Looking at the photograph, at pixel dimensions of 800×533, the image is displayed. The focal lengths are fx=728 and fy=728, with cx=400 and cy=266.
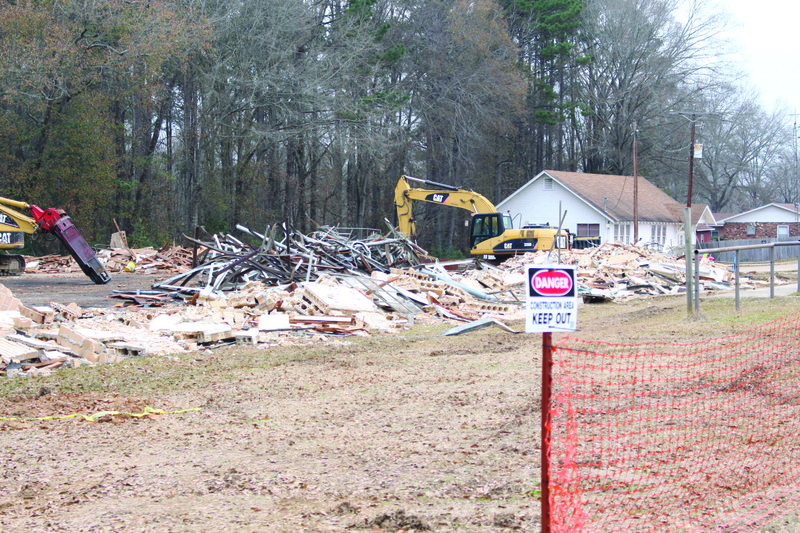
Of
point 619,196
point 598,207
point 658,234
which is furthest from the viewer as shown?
point 619,196

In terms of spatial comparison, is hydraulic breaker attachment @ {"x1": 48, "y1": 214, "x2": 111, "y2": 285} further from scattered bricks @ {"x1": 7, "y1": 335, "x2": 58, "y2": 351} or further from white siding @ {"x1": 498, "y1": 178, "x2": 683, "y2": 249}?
white siding @ {"x1": 498, "y1": 178, "x2": 683, "y2": 249}

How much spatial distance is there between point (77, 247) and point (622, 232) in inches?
1367

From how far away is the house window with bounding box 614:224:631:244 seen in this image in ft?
153

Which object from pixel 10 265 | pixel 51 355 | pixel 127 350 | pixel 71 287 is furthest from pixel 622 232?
pixel 51 355

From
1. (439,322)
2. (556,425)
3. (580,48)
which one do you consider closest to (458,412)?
(556,425)

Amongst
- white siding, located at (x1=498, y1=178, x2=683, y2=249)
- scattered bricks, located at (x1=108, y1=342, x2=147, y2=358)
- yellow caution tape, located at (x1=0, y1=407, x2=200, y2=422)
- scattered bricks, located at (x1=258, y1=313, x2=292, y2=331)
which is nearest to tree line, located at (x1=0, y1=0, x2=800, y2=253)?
white siding, located at (x1=498, y1=178, x2=683, y2=249)

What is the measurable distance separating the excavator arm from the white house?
1381cm

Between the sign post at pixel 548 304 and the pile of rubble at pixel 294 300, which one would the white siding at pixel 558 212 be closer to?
the pile of rubble at pixel 294 300

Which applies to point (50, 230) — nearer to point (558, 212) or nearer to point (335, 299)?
point (335, 299)

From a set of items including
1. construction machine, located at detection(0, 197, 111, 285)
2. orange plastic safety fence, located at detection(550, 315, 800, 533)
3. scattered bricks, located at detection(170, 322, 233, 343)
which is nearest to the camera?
orange plastic safety fence, located at detection(550, 315, 800, 533)

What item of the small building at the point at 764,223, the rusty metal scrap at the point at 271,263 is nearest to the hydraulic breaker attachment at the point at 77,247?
the rusty metal scrap at the point at 271,263

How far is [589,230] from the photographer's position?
155 feet

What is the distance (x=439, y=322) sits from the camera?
1673 cm

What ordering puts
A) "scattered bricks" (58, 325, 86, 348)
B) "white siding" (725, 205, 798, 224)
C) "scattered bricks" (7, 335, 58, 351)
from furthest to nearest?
1. "white siding" (725, 205, 798, 224)
2. "scattered bricks" (58, 325, 86, 348)
3. "scattered bricks" (7, 335, 58, 351)
